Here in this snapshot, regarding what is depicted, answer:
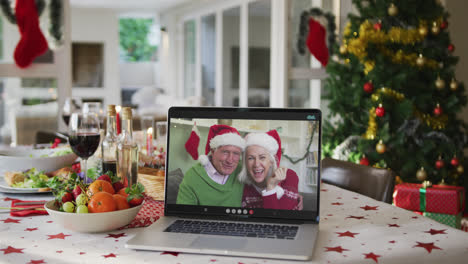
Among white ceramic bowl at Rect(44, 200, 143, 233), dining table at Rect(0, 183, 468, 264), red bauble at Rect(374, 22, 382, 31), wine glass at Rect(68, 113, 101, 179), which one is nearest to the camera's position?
dining table at Rect(0, 183, 468, 264)

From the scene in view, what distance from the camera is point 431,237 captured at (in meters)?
1.02

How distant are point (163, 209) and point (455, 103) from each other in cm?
263

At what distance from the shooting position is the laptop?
3.54 ft

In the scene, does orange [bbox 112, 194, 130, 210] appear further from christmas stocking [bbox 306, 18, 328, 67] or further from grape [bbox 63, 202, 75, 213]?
christmas stocking [bbox 306, 18, 328, 67]

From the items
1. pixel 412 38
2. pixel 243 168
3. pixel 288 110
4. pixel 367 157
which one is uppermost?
pixel 412 38

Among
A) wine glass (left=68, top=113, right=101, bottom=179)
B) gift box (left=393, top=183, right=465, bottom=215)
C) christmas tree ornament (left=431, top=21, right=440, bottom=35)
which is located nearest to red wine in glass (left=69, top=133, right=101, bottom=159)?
wine glass (left=68, top=113, right=101, bottom=179)

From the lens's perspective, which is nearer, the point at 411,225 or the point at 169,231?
the point at 169,231

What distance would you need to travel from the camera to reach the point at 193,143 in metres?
1.15

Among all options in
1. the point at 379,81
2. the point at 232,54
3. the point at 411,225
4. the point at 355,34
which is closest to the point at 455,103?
the point at 379,81

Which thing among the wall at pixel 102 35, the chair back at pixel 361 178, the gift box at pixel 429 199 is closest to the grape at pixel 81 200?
the chair back at pixel 361 178

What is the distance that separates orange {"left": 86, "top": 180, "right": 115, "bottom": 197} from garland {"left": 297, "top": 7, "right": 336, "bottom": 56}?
343cm

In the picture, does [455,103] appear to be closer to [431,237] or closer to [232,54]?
[431,237]

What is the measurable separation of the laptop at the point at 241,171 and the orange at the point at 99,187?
0.43ft

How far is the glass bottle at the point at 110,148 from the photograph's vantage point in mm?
1436
